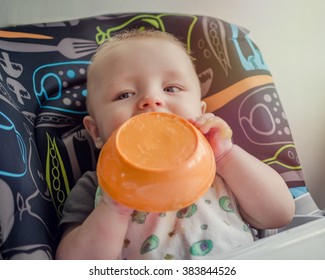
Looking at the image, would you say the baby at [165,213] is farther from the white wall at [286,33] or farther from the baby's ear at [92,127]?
the white wall at [286,33]

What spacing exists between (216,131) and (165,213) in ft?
0.50

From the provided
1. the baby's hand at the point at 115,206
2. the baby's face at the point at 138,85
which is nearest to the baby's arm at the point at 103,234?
the baby's hand at the point at 115,206

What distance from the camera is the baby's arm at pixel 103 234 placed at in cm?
57

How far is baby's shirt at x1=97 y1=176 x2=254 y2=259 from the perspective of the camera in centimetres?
60

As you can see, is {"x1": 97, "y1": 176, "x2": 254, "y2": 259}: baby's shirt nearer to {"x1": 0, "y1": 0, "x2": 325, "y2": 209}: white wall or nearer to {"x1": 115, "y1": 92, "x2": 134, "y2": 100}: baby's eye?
{"x1": 115, "y1": 92, "x2": 134, "y2": 100}: baby's eye

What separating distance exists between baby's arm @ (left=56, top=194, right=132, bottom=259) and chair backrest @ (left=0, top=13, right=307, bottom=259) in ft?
0.26

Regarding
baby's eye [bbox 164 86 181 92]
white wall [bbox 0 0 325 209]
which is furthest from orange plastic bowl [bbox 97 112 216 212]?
white wall [bbox 0 0 325 209]

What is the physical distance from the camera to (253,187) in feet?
2.11

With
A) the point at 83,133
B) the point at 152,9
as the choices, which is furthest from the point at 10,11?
the point at 83,133

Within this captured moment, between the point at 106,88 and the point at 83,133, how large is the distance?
16cm

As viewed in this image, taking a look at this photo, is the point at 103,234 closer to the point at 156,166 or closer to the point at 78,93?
the point at 156,166

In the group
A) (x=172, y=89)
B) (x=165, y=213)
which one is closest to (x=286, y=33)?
(x=172, y=89)

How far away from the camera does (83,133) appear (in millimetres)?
826
